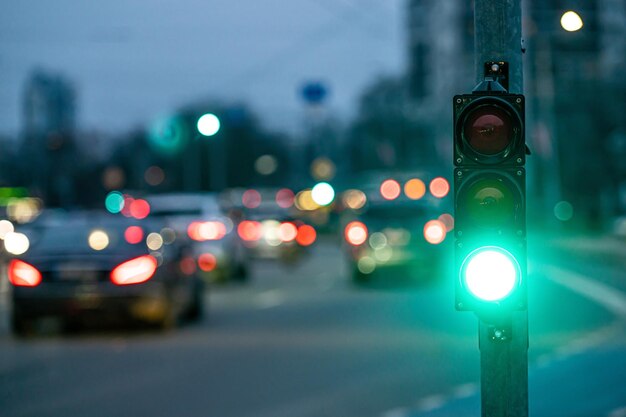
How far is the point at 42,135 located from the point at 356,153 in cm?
2764

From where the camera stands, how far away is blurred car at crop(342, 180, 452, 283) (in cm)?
2684

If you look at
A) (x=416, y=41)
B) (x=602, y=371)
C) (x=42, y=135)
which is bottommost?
(x=602, y=371)

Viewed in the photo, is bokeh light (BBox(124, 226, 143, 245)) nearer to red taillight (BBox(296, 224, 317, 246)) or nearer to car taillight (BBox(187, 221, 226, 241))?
car taillight (BBox(187, 221, 226, 241))

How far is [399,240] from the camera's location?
2694 cm

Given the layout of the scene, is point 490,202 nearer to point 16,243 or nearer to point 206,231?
point 206,231

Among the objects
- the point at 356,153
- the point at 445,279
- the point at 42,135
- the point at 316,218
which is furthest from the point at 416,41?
the point at 445,279

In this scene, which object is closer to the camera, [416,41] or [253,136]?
[253,136]

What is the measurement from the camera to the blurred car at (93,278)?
17312 mm

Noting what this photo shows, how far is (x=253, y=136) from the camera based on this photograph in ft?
391

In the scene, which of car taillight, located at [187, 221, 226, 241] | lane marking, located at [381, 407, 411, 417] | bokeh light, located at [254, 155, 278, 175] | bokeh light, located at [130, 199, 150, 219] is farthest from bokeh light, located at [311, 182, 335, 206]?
lane marking, located at [381, 407, 411, 417]

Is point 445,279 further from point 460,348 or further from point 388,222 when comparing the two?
point 460,348

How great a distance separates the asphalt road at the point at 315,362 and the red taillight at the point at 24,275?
732 mm

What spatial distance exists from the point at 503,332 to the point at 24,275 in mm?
12634

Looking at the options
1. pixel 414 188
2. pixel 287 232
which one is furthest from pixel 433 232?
pixel 414 188
